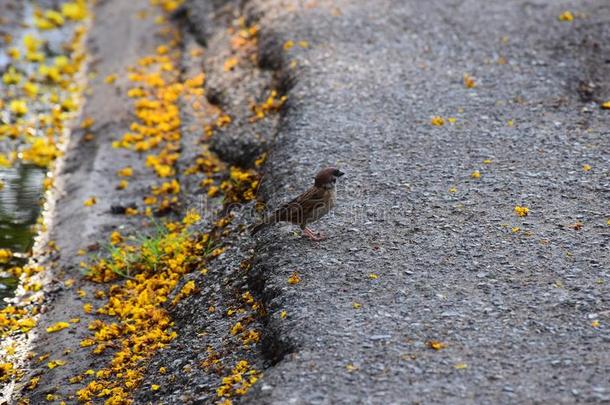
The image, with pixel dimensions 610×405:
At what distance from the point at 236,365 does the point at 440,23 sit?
6.92m

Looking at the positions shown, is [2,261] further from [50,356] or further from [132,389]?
[132,389]

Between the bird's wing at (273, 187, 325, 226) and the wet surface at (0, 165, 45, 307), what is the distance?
3005mm

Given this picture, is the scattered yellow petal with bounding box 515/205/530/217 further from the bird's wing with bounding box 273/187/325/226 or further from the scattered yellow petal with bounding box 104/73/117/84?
the scattered yellow petal with bounding box 104/73/117/84

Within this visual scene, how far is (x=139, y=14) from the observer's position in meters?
14.9

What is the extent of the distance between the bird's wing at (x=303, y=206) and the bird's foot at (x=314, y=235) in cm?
11

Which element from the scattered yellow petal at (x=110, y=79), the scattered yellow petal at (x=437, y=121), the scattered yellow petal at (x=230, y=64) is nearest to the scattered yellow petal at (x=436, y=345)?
the scattered yellow petal at (x=437, y=121)

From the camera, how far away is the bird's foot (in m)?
6.59

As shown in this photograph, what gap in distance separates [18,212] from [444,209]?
4.84m

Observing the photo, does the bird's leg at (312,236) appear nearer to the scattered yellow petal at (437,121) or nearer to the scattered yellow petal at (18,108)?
the scattered yellow petal at (437,121)

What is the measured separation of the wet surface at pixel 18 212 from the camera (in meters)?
8.20

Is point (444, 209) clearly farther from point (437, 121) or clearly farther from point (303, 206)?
point (437, 121)

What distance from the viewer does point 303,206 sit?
643 cm

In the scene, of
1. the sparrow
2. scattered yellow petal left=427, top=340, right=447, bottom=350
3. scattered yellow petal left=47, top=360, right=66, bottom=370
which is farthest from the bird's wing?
scattered yellow petal left=47, top=360, right=66, bottom=370

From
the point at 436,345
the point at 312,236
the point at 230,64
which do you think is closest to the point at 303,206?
the point at 312,236
